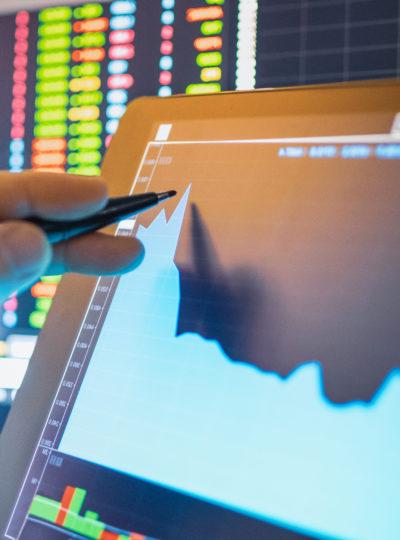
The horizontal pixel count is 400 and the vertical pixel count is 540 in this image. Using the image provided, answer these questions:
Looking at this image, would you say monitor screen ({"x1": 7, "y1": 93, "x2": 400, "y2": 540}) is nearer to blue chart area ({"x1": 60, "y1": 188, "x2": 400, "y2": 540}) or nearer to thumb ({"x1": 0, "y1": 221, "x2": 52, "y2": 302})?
blue chart area ({"x1": 60, "y1": 188, "x2": 400, "y2": 540})

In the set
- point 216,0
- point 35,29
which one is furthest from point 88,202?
point 35,29

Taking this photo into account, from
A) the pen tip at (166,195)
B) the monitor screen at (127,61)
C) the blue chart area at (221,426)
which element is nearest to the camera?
the blue chart area at (221,426)

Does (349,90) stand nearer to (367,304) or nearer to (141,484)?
(367,304)

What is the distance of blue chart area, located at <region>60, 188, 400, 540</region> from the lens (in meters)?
0.29

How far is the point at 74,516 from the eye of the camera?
1.16ft

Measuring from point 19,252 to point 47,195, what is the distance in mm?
46

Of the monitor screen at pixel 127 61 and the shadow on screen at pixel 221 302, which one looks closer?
the shadow on screen at pixel 221 302

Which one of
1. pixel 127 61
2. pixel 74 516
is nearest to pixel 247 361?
pixel 74 516

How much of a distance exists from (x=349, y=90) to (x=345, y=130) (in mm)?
39

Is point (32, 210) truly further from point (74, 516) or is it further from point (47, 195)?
point (74, 516)

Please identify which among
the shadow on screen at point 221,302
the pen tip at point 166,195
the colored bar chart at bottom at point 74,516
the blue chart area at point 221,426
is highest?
the pen tip at point 166,195

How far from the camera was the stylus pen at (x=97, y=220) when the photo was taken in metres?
→ 0.34

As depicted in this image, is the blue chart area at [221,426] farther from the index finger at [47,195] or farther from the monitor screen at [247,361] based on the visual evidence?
the index finger at [47,195]

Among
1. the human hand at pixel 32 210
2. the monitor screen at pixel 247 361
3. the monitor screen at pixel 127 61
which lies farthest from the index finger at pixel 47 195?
the monitor screen at pixel 127 61
